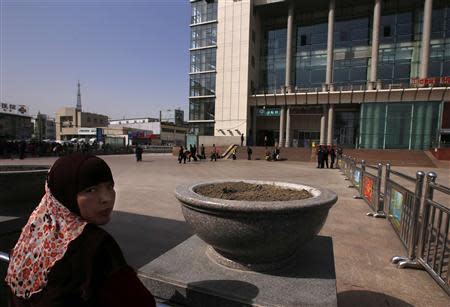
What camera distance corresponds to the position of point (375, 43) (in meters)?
34.7

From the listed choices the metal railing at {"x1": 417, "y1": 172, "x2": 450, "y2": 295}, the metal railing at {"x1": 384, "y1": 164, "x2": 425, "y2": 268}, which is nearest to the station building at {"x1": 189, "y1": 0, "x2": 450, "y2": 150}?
the metal railing at {"x1": 384, "y1": 164, "x2": 425, "y2": 268}

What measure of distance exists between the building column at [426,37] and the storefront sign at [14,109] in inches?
2553

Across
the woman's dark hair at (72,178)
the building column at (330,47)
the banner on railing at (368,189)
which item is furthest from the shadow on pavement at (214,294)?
Answer: the building column at (330,47)

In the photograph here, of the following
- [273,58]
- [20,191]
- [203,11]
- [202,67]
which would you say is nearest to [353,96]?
[273,58]

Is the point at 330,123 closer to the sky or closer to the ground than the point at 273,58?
closer to the ground

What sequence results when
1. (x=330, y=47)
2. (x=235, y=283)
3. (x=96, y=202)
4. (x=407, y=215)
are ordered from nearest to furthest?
(x=96, y=202) → (x=235, y=283) → (x=407, y=215) → (x=330, y=47)

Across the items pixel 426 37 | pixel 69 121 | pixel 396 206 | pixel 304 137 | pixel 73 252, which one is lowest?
pixel 396 206

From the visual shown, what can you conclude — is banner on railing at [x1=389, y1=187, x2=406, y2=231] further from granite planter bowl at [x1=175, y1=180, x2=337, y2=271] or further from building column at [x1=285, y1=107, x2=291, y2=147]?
building column at [x1=285, y1=107, x2=291, y2=147]

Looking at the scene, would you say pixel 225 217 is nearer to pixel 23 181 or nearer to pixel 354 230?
pixel 23 181

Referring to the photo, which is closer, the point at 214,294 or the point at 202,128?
the point at 214,294

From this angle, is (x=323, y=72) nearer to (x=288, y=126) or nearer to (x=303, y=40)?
(x=303, y=40)

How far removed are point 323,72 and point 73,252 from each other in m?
41.7

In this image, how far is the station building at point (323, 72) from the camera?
1299 inches

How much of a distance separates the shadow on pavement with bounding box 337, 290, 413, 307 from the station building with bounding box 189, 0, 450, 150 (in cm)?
3566
